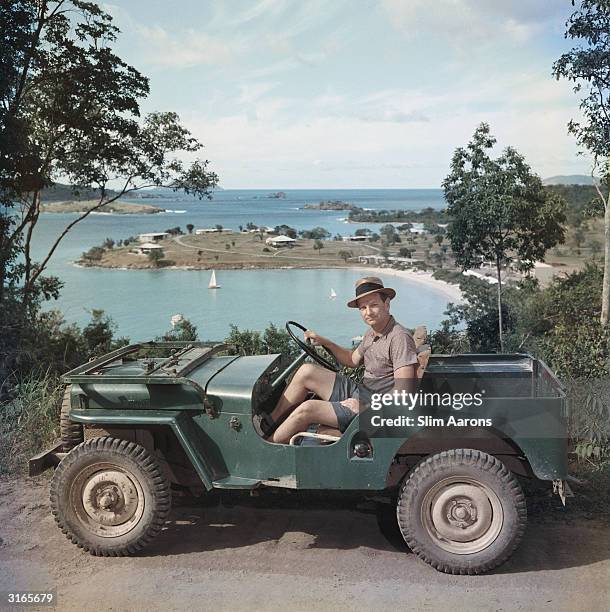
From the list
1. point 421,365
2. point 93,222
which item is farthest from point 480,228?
point 93,222

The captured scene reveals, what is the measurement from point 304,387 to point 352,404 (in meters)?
0.38

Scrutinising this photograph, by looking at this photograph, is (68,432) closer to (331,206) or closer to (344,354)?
(344,354)

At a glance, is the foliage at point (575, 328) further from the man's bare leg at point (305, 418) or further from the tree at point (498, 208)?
the man's bare leg at point (305, 418)

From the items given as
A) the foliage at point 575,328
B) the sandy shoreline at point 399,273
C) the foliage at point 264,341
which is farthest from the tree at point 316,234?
the foliage at point 575,328

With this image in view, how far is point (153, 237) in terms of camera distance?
1386 cm

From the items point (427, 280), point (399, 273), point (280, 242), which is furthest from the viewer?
point (280, 242)

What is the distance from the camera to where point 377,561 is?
4.20 m

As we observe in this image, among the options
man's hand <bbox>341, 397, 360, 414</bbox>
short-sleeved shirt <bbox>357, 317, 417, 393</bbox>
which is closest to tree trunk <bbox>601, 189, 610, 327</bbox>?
short-sleeved shirt <bbox>357, 317, 417, 393</bbox>

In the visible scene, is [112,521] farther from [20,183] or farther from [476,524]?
[20,183]

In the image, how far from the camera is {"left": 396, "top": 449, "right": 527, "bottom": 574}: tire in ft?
13.1

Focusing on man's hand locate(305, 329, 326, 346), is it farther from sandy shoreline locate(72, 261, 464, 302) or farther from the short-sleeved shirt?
sandy shoreline locate(72, 261, 464, 302)

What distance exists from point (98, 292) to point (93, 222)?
1.85 metres

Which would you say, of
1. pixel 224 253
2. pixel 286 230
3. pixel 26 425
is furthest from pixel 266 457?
pixel 286 230

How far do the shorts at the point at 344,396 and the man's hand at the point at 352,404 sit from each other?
18 millimetres
